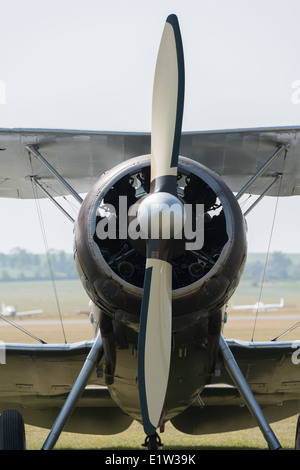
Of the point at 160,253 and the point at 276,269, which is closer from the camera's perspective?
the point at 160,253

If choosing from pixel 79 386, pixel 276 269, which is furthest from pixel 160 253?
pixel 276 269

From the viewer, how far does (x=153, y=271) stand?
18.9 ft

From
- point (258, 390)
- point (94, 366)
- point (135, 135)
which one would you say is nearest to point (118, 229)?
point (94, 366)

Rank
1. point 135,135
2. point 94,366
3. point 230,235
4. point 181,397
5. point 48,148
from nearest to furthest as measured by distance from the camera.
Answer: point 230,235
point 94,366
point 181,397
point 135,135
point 48,148

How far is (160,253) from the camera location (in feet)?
18.9

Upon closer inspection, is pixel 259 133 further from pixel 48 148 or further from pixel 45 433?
pixel 45 433

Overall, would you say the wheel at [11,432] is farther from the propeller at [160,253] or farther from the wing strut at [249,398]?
the propeller at [160,253]

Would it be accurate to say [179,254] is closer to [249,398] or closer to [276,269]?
[249,398]

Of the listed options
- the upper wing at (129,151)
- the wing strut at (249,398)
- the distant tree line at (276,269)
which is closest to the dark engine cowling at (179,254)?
the wing strut at (249,398)

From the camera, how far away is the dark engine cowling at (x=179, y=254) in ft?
19.8

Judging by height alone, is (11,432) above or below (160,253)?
below

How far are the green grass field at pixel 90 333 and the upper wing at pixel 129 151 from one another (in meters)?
3.73

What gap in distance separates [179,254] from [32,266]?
118 meters
